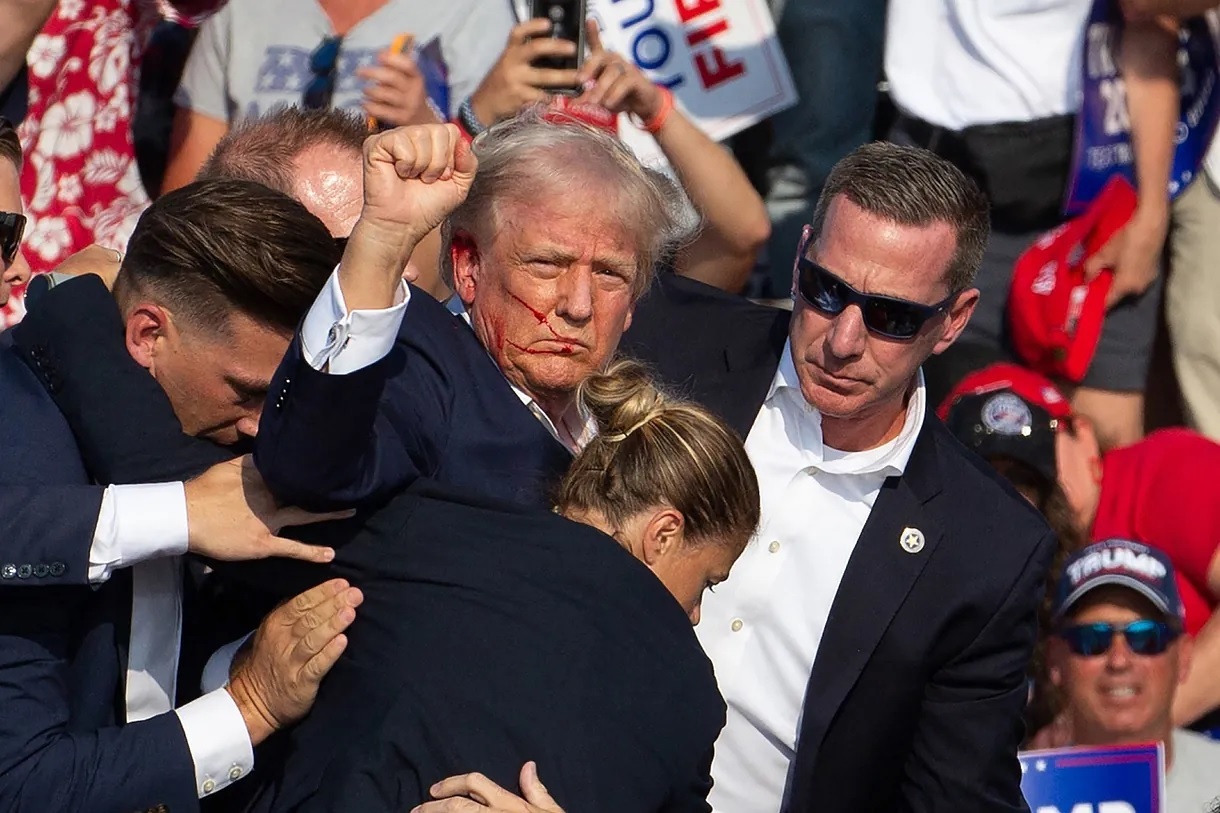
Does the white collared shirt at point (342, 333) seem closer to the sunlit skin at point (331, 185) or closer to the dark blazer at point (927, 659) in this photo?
the sunlit skin at point (331, 185)

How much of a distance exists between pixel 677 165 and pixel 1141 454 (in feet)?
4.56

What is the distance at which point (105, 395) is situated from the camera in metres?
2.67

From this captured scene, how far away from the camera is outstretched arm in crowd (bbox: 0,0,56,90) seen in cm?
423

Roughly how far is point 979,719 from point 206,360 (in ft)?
5.29

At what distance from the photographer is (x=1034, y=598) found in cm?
356

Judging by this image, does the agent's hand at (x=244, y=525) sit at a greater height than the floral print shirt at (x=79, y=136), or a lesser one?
greater

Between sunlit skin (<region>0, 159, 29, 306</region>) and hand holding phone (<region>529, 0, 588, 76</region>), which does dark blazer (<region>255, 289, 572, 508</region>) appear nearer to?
sunlit skin (<region>0, 159, 29, 306</region>)

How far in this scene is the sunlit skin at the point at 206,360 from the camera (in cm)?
277

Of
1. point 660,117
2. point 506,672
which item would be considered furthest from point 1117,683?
point 506,672

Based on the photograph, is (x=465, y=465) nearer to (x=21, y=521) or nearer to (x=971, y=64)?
(x=21, y=521)

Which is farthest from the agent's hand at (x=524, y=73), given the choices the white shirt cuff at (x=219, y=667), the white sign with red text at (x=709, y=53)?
the white shirt cuff at (x=219, y=667)

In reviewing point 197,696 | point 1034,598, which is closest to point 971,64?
point 1034,598

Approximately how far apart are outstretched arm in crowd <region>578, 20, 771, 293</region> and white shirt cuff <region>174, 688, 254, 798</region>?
1.84 meters

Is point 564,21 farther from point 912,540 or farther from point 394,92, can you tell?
point 912,540
